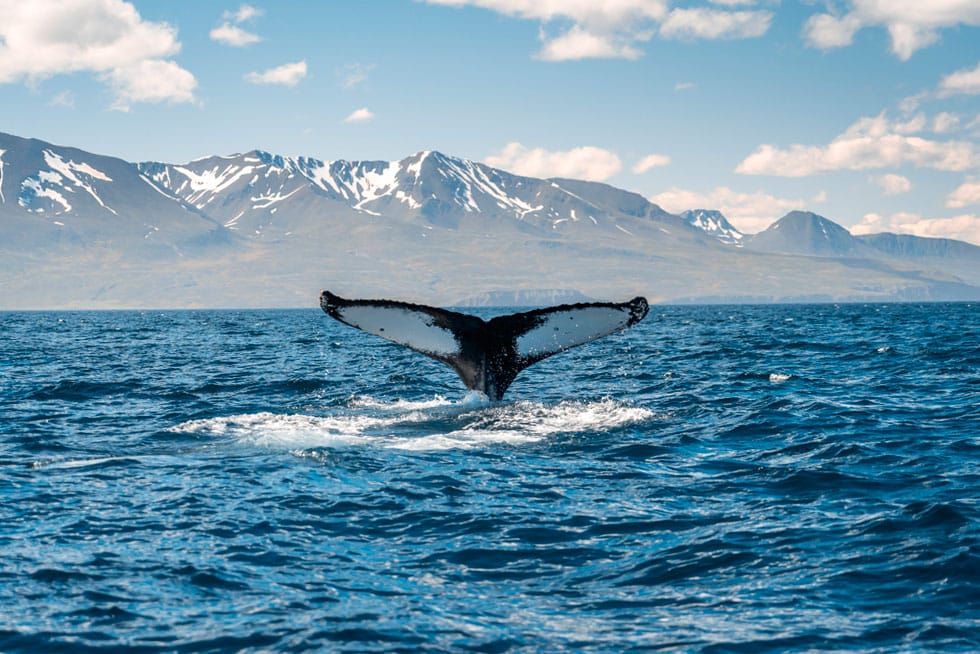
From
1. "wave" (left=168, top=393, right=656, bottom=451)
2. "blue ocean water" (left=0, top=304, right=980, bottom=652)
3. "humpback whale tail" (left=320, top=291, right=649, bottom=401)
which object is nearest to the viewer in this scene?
"blue ocean water" (left=0, top=304, right=980, bottom=652)

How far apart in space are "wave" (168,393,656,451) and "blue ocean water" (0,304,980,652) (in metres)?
0.07

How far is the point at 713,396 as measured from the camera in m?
18.6

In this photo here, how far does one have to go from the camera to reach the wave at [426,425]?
12617mm

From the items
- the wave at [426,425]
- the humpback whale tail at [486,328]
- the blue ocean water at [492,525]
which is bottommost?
the blue ocean water at [492,525]

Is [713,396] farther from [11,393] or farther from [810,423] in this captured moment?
[11,393]

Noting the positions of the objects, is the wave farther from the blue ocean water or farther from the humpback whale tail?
the humpback whale tail

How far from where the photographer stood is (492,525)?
8539mm

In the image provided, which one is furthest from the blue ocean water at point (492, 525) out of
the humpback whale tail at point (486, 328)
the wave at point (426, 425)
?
the humpback whale tail at point (486, 328)

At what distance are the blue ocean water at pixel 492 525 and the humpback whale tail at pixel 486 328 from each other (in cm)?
96

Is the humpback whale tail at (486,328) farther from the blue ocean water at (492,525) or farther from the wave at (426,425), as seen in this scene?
the blue ocean water at (492,525)

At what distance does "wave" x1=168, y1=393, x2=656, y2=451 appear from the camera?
12617 millimetres

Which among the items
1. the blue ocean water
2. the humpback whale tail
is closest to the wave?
the blue ocean water

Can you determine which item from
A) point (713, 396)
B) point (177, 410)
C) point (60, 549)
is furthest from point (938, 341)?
point (60, 549)

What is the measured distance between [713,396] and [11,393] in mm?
13729
